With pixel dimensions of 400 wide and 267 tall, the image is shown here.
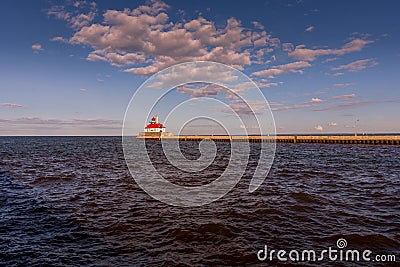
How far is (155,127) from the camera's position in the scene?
116188 millimetres

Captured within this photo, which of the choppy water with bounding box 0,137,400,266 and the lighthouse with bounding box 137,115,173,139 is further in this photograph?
the lighthouse with bounding box 137,115,173,139

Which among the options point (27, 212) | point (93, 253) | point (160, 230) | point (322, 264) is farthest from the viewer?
point (27, 212)

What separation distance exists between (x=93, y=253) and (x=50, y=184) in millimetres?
12783

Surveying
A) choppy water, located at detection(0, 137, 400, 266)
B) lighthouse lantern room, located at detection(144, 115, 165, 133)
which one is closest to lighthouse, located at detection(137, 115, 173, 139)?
lighthouse lantern room, located at detection(144, 115, 165, 133)

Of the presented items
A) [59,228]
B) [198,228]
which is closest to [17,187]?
[59,228]

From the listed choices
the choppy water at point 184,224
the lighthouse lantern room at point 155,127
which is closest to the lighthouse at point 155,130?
the lighthouse lantern room at point 155,127

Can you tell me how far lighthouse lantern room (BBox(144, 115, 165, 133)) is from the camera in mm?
115406

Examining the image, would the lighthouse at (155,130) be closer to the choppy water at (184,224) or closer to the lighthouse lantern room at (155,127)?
the lighthouse lantern room at (155,127)

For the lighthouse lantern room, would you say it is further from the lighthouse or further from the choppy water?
the choppy water

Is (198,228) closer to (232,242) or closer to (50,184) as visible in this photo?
(232,242)

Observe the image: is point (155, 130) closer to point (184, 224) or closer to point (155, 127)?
point (155, 127)

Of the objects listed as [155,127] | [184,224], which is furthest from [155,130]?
[184,224]

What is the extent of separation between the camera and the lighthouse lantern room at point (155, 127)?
115406mm

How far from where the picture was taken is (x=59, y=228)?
982 cm
